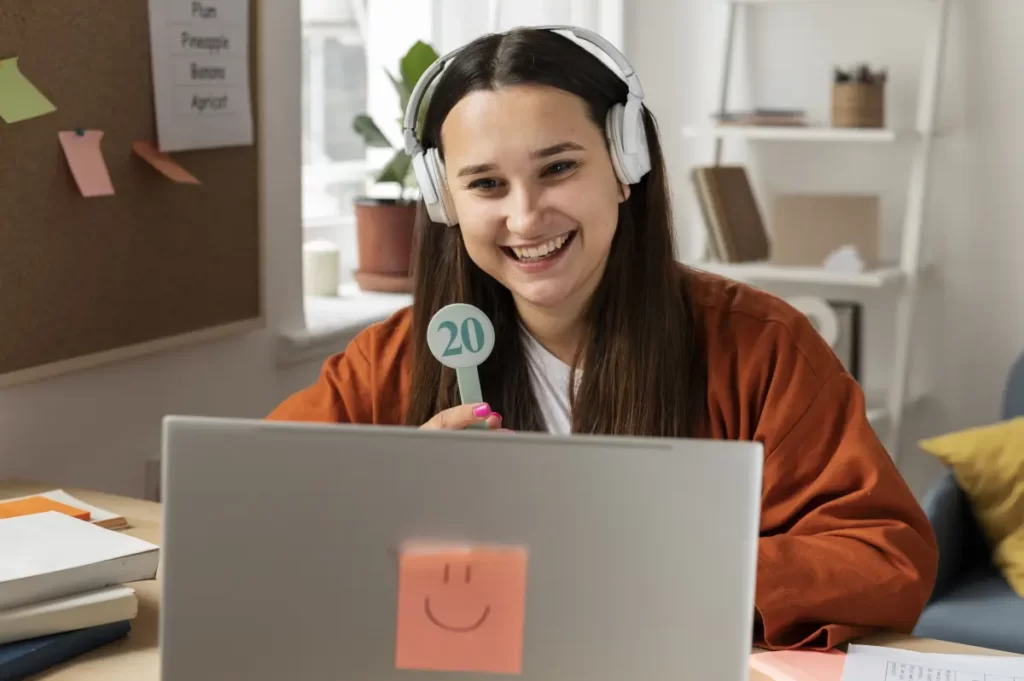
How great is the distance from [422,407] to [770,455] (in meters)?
0.41

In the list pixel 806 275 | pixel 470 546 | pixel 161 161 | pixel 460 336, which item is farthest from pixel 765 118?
pixel 470 546

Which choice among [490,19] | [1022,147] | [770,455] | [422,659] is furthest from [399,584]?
[1022,147]

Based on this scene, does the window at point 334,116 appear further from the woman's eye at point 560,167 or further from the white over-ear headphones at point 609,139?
the woman's eye at point 560,167

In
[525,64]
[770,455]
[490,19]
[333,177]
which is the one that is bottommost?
[770,455]

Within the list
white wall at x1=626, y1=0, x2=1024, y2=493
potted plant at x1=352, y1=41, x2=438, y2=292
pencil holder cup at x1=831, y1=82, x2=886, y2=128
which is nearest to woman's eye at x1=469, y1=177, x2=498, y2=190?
potted plant at x1=352, y1=41, x2=438, y2=292

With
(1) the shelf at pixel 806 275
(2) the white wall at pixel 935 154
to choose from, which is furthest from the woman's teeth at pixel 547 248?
(2) the white wall at pixel 935 154

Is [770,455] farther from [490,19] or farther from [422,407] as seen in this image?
[490,19]

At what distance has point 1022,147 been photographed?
3.04 meters

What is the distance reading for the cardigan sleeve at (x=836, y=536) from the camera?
1164 millimetres

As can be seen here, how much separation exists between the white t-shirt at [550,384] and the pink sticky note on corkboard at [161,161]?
2.38 feet

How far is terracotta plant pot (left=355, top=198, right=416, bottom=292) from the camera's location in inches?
104

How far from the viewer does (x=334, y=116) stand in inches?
115

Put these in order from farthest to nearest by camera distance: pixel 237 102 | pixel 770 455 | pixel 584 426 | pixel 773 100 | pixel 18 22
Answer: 1. pixel 773 100
2. pixel 237 102
3. pixel 18 22
4. pixel 584 426
5. pixel 770 455

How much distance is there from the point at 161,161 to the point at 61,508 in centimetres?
64
